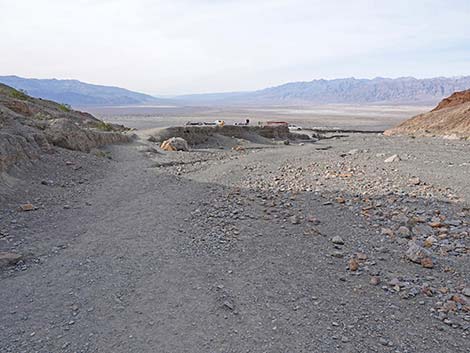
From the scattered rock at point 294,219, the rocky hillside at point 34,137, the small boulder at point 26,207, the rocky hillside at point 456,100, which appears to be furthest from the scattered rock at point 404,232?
the rocky hillside at point 456,100

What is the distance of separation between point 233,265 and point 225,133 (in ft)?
67.2

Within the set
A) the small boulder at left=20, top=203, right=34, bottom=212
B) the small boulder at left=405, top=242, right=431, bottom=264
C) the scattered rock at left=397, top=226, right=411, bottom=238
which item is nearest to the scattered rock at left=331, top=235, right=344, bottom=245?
the small boulder at left=405, top=242, right=431, bottom=264

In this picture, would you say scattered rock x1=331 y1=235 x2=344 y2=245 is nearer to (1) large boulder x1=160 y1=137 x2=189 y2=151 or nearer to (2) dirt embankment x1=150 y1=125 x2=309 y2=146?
(1) large boulder x1=160 y1=137 x2=189 y2=151

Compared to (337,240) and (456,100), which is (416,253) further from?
(456,100)

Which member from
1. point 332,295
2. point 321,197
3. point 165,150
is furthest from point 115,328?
point 165,150

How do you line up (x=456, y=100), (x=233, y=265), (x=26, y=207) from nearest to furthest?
1. (x=233, y=265)
2. (x=26, y=207)
3. (x=456, y=100)

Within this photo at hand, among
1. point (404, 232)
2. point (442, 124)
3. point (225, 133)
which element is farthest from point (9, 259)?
point (442, 124)

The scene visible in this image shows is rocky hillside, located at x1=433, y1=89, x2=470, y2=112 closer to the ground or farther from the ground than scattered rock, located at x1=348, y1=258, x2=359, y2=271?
farther from the ground

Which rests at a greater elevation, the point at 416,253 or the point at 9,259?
the point at 9,259

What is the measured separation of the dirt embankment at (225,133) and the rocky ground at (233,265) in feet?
40.3

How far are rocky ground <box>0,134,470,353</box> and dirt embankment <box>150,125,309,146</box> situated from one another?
484 inches

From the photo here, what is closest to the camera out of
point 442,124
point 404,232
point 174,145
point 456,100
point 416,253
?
point 416,253

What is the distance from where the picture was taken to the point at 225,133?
83.6ft

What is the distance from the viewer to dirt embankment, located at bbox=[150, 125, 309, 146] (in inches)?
869
